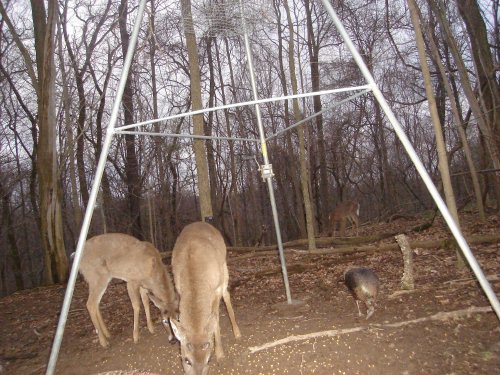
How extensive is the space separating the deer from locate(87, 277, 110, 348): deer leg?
1835 millimetres

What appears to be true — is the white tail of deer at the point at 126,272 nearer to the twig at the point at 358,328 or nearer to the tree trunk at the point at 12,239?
the twig at the point at 358,328

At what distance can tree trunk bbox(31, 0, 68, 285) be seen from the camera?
36.9ft

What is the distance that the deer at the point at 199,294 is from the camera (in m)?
3.73

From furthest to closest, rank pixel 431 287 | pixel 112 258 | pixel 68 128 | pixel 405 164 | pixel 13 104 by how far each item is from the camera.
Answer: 1. pixel 405 164
2. pixel 13 104
3. pixel 68 128
4. pixel 112 258
5. pixel 431 287

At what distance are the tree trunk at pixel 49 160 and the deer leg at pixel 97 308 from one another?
5939 mm

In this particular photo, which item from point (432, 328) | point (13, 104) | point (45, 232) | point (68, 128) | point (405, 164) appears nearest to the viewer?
point (432, 328)

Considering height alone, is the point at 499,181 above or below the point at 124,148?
below

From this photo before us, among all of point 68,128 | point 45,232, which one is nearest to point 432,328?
point 45,232

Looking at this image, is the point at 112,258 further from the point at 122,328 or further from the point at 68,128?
the point at 68,128

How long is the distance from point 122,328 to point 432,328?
4519mm

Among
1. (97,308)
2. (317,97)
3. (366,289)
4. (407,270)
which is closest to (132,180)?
(317,97)

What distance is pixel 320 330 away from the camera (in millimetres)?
4824

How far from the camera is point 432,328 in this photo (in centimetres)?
440

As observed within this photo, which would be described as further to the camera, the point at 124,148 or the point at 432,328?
the point at 124,148
